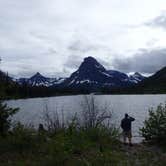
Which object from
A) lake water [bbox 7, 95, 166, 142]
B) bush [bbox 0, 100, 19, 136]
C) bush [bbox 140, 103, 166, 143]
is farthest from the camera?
lake water [bbox 7, 95, 166, 142]

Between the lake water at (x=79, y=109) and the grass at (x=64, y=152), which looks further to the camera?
the lake water at (x=79, y=109)

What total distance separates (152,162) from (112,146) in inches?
142

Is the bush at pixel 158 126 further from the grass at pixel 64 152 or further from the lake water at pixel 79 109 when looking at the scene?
the lake water at pixel 79 109

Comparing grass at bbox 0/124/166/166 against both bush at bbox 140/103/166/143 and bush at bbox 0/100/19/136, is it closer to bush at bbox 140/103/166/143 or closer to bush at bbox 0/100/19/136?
bush at bbox 0/100/19/136

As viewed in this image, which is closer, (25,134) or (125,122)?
(25,134)

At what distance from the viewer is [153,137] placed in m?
21.1

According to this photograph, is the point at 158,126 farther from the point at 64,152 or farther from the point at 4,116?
the point at 64,152

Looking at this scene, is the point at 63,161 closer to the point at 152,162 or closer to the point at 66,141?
the point at 66,141

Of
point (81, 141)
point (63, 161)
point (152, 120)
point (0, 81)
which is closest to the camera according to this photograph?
point (63, 161)

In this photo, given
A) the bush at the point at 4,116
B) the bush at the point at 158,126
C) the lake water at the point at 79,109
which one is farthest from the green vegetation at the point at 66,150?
the lake water at the point at 79,109

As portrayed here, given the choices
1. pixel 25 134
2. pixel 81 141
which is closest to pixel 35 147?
pixel 25 134

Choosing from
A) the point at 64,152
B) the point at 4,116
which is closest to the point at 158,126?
the point at 4,116

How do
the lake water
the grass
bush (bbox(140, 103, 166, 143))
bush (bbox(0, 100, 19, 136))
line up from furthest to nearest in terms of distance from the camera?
the lake water, bush (bbox(140, 103, 166, 143)), bush (bbox(0, 100, 19, 136)), the grass

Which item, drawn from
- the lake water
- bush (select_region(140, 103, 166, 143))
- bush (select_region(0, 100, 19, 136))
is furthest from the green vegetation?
the lake water
